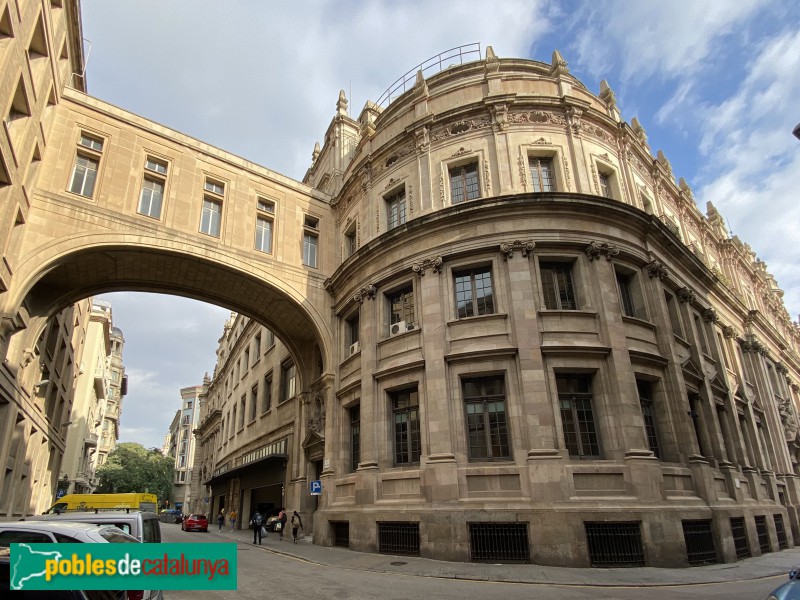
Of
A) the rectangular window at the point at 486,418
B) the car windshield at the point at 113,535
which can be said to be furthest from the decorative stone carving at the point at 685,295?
the car windshield at the point at 113,535

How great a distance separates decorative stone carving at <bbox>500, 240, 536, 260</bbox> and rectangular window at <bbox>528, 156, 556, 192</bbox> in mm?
2938

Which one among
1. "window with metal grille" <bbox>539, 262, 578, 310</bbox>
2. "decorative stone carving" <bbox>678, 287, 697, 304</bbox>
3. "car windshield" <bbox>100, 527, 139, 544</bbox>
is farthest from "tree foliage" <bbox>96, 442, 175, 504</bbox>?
"car windshield" <bbox>100, 527, 139, 544</bbox>

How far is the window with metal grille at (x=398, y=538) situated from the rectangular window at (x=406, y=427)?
2.26 meters

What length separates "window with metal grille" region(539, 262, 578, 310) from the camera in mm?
17797

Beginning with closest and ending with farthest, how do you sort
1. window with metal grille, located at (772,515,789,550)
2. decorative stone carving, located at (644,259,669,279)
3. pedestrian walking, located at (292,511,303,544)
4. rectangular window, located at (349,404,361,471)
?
decorative stone carving, located at (644,259,669,279) → rectangular window, located at (349,404,361,471) → window with metal grille, located at (772,515,789,550) → pedestrian walking, located at (292,511,303,544)

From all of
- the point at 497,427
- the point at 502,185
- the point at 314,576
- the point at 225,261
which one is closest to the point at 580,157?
the point at 502,185

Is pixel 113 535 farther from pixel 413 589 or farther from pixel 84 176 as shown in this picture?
pixel 84 176

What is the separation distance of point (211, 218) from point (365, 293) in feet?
27.4

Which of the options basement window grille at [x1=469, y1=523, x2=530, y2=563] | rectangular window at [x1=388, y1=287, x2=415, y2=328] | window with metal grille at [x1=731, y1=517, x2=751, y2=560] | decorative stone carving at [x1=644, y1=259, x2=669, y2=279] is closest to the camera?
basement window grille at [x1=469, y1=523, x2=530, y2=563]

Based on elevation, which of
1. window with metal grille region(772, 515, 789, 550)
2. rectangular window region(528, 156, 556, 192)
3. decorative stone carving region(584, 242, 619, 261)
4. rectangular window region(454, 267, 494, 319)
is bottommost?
window with metal grille region(772, 515, 789, 550)

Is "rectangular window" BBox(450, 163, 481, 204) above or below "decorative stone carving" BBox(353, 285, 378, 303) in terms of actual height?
above

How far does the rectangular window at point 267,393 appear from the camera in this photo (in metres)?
35.0

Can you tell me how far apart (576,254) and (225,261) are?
15.1m
